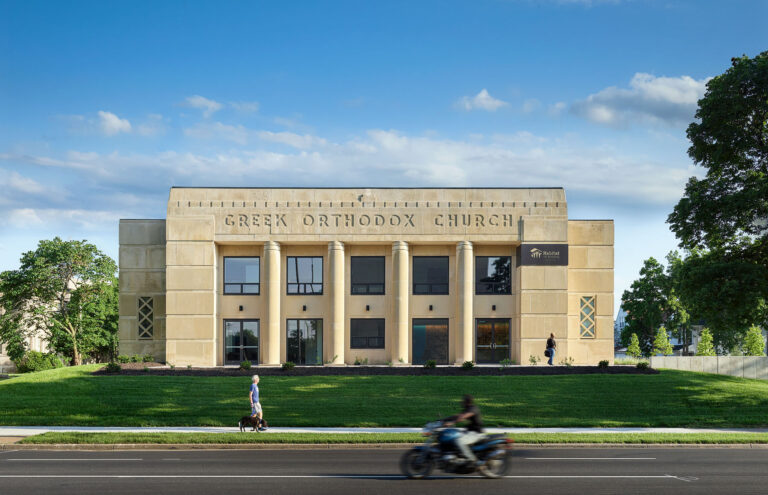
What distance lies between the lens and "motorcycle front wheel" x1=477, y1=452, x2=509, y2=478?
15.3 m

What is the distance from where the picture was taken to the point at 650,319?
3206 inches

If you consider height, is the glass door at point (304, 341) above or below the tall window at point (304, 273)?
below

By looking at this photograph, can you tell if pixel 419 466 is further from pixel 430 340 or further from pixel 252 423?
pixel 430 340

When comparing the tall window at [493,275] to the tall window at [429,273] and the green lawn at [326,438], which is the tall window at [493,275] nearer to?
the tall window at [429,273]

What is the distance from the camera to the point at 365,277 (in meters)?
43.9

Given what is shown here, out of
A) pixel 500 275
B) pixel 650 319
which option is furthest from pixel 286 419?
pixel 650 319

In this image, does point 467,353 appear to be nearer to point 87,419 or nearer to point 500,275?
point 500,275

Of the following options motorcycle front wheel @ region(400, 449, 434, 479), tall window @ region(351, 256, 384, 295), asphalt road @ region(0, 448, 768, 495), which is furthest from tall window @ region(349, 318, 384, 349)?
motorcycle front wheel @ region(400, 449, 434, 479)

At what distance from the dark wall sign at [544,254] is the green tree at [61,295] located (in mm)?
36780

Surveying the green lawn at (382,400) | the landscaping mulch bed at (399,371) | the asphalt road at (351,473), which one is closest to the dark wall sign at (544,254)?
the landscaping mulch bed at (399,371)

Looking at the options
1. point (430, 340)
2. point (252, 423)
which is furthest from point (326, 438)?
point (430, 340)

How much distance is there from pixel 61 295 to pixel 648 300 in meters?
60.1

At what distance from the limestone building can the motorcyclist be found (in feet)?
85.6

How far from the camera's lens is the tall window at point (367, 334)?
143 feet
